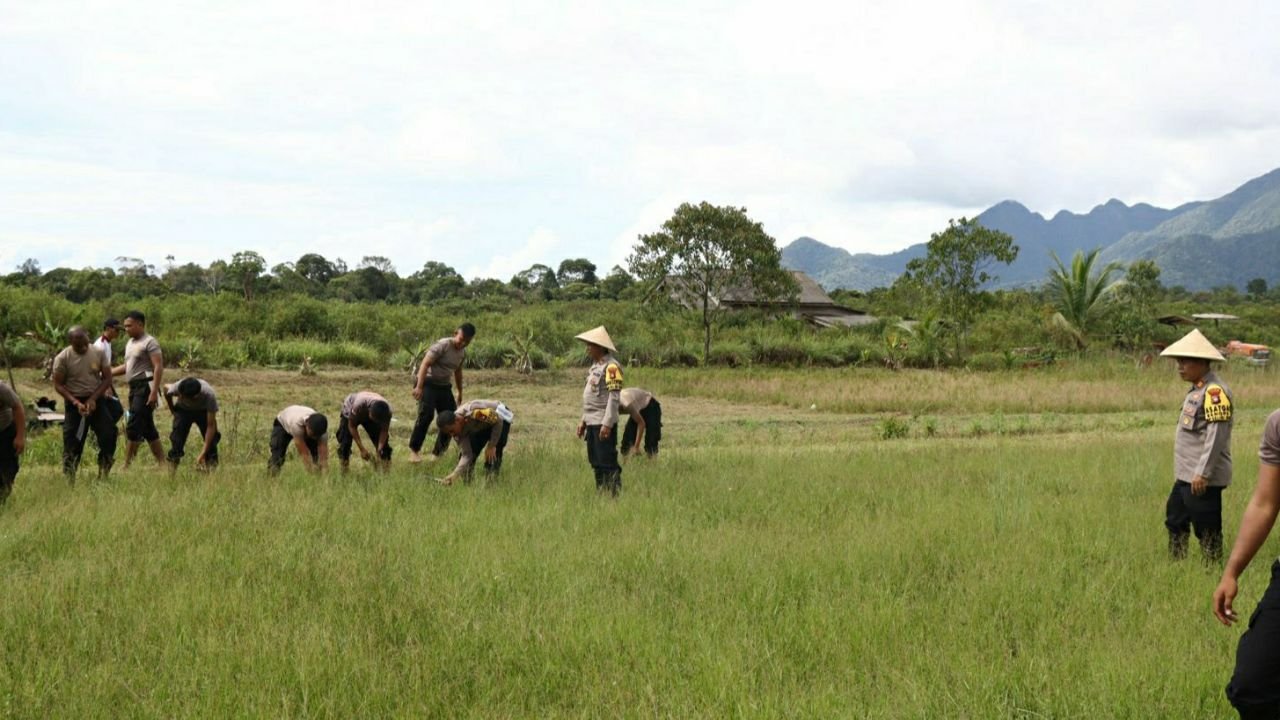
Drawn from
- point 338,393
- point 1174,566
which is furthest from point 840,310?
point 1174,566

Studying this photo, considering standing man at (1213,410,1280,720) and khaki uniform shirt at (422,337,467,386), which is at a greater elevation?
khaki uniform shirt at (422,337,467,386)

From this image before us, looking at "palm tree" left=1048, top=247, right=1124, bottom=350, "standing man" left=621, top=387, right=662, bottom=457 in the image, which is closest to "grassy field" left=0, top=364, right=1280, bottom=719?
"standing man" left=621, top=387, right=662, bottom=457

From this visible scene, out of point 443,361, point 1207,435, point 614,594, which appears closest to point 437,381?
→ point 443,361

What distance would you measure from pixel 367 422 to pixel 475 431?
118 centimetres

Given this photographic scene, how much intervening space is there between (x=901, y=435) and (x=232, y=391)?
13381 mm

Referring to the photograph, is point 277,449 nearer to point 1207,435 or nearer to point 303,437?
point 303,437

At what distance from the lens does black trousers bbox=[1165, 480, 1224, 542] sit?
19.4ft

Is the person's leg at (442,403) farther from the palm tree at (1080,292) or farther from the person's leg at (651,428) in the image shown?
the palm tree at (1080,292)

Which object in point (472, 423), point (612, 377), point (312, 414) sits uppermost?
point (612, 377)

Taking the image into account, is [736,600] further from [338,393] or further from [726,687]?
[338,393]

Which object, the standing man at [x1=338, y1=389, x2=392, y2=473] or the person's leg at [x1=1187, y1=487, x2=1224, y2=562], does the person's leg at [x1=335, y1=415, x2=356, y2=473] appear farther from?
the person's leg at [x1=1187, y1=487, x2=1224, y2=562]

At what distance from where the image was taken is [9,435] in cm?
698

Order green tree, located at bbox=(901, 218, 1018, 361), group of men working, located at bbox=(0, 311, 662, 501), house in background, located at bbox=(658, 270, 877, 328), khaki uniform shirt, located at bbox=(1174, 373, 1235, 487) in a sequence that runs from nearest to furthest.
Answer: khaki uniform shirt, located at bbox=(1174, 373, 1235, 487) < group of men working, located at bbox=(0, 311, 662, 501) < green tree, located at bbox=(901, 218, 1018, 361) < house in background, located at bbox=(658, 270, 877, 328)

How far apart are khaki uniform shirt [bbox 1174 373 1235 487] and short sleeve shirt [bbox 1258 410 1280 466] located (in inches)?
104
